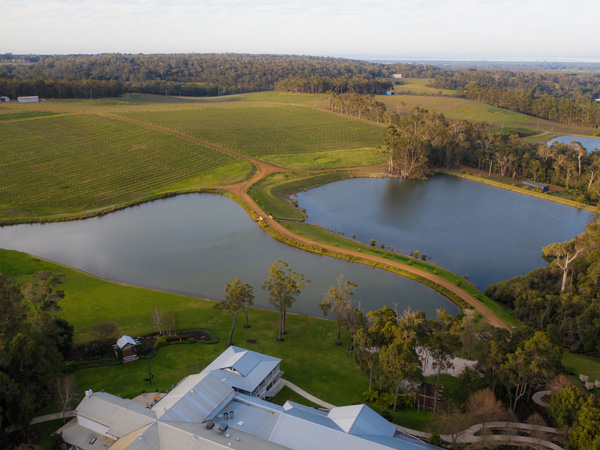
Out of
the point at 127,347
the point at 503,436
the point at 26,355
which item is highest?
the point at 26,355

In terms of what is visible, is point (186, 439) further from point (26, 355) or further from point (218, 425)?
point (26, 355)

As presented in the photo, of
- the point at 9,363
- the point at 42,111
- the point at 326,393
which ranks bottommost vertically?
the point at 326,393

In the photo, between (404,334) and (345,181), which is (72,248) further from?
(345,181)

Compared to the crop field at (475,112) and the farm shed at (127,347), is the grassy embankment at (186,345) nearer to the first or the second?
the farm shed at (127,347)

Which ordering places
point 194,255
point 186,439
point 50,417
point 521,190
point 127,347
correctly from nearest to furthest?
point 186,439
point 50,417
point 127,347
point 194,255
point 521,190

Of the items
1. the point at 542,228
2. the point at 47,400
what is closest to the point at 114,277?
the point at 47,400

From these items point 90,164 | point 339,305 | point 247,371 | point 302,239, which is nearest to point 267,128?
point 90,164

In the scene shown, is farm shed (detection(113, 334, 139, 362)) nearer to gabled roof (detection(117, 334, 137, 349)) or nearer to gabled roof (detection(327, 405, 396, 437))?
gabled roof (detection(117, 334, 137, 349))
